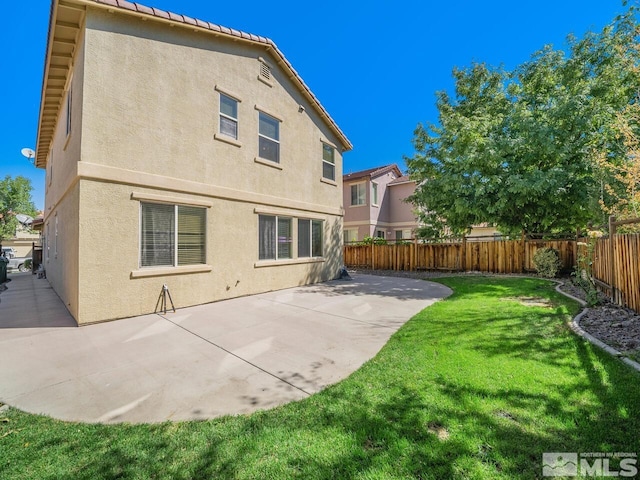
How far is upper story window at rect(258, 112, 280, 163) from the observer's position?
9742mm

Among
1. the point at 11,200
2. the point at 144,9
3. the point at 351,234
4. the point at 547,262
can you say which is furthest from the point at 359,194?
the point at 11,200

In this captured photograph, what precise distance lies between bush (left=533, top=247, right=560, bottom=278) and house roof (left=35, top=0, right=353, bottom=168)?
10671 millimetres

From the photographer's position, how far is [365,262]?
696 inches

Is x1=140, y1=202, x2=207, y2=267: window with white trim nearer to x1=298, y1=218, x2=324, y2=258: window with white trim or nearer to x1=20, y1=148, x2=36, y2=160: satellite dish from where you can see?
x1=298, y1=218, x2=324, y2=258: window with white trim

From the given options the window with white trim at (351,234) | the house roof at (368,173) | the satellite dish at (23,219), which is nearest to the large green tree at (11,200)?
the satellite dish at (23,219)

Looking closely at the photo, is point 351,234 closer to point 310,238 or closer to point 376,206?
point 376,206

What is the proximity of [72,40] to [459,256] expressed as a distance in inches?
655

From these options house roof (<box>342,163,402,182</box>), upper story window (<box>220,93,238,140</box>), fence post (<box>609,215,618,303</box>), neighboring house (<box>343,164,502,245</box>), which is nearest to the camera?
fence post (<box>609,215,618,303</box>)

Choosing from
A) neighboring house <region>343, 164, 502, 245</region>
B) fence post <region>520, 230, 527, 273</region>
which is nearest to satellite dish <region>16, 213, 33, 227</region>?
neighboring house <region>343, 164, 502, 245</region>

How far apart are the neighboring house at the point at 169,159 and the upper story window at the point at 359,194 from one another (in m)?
12.4

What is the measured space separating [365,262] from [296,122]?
956 centimetres

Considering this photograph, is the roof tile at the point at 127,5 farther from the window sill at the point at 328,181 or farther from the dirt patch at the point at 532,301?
the dirt patch at the point at 532,301

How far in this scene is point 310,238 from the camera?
11.7m

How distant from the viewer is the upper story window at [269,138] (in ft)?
32.0
